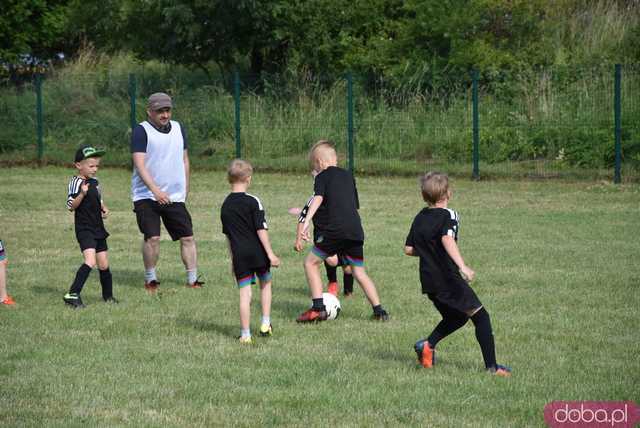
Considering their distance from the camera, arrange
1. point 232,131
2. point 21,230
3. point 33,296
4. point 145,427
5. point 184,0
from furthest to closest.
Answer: point 184,0 → point 232,131 → point 21,230 → point 33,296 → point 145,427

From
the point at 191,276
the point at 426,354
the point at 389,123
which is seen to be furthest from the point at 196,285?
Answer: the point at 389,123

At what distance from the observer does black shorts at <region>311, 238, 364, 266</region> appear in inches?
350

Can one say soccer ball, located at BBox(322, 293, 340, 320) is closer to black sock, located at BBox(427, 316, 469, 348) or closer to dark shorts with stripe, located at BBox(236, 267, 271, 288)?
dark shorts with stripe, located at BBox(236, 267, 271, 288)

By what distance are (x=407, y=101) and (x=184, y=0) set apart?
865cm

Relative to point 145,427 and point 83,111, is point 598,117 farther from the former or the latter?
point 145,427

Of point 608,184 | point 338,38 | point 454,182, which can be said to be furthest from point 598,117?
point 338,38

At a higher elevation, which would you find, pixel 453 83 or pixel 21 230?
pixel 453 83

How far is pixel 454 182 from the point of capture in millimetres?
21469

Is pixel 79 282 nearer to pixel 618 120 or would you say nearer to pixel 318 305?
pixel 318 305

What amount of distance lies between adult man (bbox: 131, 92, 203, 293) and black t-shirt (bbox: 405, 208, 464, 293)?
377 cm

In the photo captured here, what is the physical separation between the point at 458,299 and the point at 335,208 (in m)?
2.06

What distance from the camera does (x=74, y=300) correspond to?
31.7 feet

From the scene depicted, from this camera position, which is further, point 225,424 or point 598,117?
point 598,117

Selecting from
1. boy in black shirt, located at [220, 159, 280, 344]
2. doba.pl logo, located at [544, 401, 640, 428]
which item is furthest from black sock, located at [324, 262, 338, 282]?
doba.pl logo, located at [544, 401, 640, 428]
